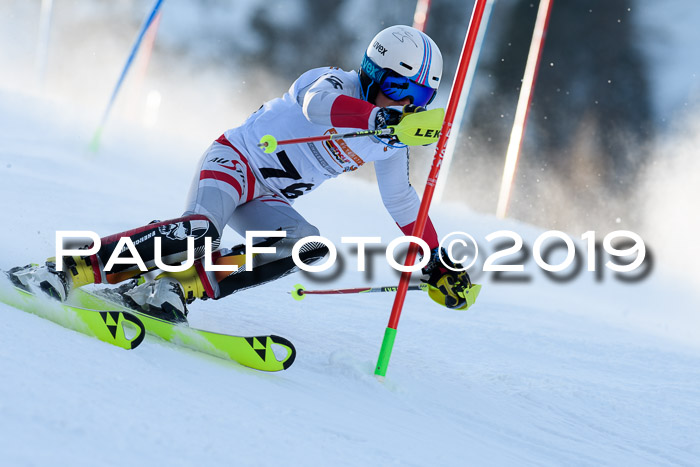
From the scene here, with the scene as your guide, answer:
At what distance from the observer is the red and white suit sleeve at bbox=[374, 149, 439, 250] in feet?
9.29

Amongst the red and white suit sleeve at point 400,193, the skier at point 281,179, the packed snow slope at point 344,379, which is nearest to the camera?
the packed snow slope at point 344,379

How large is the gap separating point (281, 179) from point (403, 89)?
0.58 meters

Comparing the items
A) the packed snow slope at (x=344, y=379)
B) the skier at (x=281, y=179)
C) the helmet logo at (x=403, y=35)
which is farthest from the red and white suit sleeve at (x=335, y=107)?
the packed snow slope at (x=344, y=379)

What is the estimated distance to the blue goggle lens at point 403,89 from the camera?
252cm

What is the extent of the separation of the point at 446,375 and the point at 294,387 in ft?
3.29

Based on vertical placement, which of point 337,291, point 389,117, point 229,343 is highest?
point 389,117

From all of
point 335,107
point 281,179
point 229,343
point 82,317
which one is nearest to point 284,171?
point 281,179

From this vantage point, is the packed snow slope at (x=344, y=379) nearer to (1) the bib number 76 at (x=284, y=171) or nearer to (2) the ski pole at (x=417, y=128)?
(1) the bib number 76 at (x=284, y=171)

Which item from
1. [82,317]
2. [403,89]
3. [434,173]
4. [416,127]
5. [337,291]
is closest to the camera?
[82,317]

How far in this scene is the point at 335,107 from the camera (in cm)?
231

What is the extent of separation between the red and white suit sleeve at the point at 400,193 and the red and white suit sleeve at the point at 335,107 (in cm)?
46

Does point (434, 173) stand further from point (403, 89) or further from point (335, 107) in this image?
point (335, 107)

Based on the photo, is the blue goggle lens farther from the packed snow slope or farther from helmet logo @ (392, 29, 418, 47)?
the packed snow slope

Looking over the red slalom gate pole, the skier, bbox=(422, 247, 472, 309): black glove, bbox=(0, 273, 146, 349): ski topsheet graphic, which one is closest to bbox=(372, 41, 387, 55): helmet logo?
the skier
